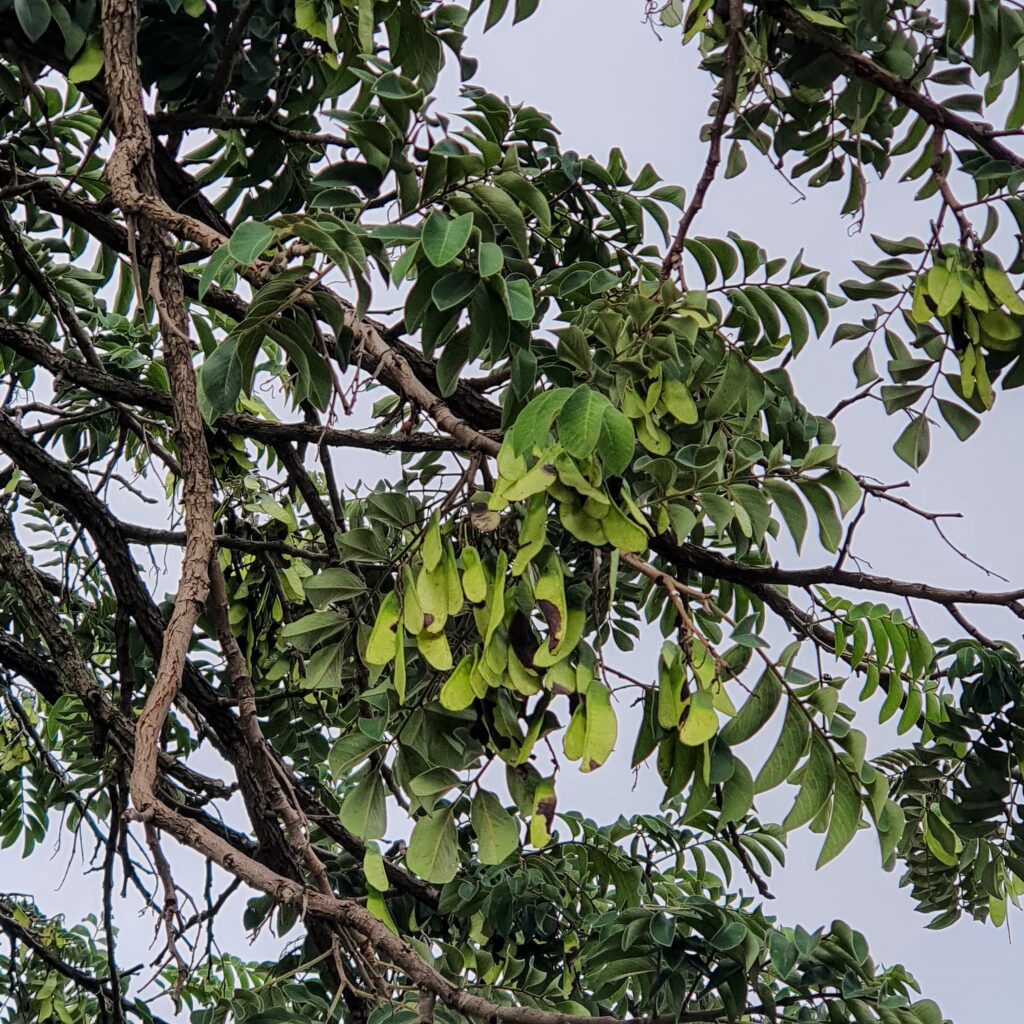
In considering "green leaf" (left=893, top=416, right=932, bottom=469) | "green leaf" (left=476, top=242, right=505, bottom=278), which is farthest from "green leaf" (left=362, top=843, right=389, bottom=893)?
"green leaf" (left=893, top=416, right=932, bottom=469)

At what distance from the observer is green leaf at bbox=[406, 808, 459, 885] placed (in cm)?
104

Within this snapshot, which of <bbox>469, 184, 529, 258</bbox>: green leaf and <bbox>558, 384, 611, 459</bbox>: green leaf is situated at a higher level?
<bbox>469, 184, 529, 258</bbox>: green leaf

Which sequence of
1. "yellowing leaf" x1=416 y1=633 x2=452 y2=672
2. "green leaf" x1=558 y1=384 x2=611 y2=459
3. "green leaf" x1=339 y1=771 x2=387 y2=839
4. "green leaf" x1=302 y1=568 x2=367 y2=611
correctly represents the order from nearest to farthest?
"green leaf" x1=558 y1=384 x2=611 y2=459, "yellowing leaf" x1=416 y1=633 x2=452 y2=672, "green leaf" x1=339 y1=771 x2=387 y2=839, "green leaf" x1=302 y1=568 x2=367 y2=611

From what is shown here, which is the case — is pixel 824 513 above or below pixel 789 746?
above

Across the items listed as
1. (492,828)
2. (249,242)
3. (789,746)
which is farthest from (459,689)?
(249,242)

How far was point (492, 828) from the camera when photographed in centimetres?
105

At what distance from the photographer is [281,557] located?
1.90 m

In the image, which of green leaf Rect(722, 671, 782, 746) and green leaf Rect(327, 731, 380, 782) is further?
green leaf Rect(327, 731, 380, 782)

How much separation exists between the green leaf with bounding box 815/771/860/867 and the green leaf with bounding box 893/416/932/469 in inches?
20.4

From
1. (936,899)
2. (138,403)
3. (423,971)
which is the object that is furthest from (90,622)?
(936,899)

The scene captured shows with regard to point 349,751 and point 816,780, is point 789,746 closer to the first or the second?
point 816,780

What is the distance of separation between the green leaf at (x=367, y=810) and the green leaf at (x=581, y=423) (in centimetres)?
43

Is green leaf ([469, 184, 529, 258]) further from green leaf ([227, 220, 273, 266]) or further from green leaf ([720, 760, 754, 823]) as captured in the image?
green leaf ([720, 760, 754, 823])

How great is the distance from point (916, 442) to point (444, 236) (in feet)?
2.42
